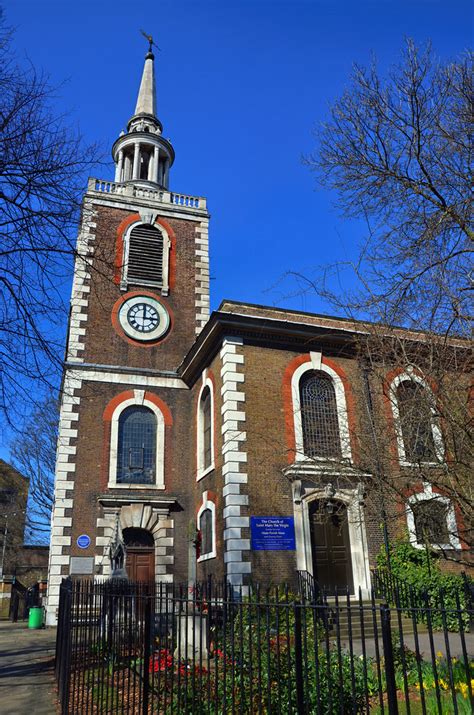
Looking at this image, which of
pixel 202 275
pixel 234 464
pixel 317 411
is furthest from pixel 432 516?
pixel 202 275

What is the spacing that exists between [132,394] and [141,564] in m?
5.73

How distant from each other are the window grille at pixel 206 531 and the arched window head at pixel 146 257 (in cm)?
934

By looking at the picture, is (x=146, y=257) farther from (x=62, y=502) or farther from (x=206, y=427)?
(x=62, y=502)

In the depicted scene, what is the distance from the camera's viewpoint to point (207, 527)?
17.6 m

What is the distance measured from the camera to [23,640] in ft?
52.3

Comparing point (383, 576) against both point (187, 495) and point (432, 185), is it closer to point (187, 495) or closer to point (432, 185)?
point (187, 495)

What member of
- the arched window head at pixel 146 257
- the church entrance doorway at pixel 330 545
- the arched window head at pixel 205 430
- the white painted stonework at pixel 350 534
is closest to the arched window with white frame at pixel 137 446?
the arched window head at pixel 205 430

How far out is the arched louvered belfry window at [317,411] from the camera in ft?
56.5

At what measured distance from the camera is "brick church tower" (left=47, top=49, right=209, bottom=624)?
18.2 metres

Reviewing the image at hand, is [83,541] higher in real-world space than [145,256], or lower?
A: lower

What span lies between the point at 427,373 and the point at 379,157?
404 centimetres

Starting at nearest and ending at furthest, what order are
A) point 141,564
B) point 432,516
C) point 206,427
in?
point 432,516 < point 141,564 < point 206,427

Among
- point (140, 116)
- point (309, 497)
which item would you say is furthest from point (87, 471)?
point (140, 116)

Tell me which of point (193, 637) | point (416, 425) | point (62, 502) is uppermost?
point (62, 502)
